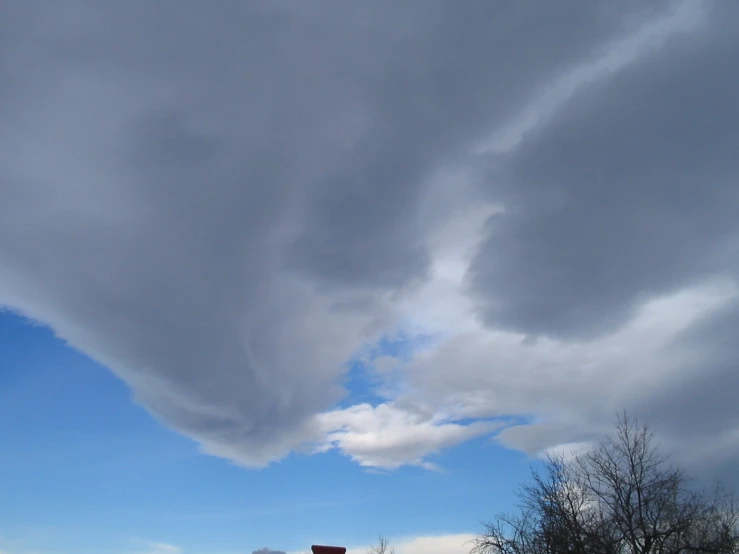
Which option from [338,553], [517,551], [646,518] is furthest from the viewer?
[517,551]

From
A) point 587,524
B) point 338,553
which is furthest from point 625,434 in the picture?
point 338,553

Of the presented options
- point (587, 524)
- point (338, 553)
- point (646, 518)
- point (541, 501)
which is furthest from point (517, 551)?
point (338, 553)

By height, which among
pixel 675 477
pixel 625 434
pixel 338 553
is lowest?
pixel 338 553

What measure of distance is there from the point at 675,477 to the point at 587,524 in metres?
5.30

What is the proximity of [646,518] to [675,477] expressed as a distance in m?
2.77

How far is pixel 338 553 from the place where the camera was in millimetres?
17328

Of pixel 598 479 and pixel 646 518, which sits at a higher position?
pixel 598 479

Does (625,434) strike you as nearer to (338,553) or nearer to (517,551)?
(517,551)

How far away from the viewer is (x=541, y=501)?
120 feet

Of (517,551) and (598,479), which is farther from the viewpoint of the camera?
(517,551)

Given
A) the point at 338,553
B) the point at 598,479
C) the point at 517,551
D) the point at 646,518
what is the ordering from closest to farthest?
the point at 338,553 < the point at 646,518 < the point at 598,479 < the point at 517,551

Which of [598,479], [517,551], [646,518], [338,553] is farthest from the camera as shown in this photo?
[517,551]

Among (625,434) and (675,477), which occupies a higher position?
(625,434)

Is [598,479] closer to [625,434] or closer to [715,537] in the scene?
[625,434]
